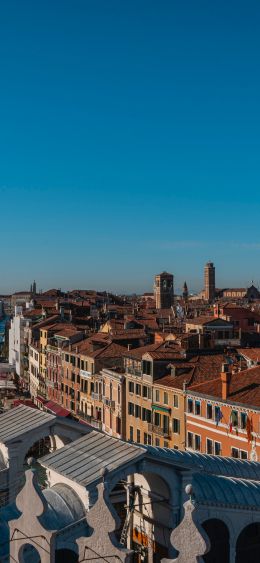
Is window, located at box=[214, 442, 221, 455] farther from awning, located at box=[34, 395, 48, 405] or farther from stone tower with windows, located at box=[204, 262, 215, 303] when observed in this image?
stone tower with windows, located at box=[204, 262, 215, 303]

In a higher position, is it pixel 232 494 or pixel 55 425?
pixel 55 425

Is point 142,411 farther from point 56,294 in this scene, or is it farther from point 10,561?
point 56,294

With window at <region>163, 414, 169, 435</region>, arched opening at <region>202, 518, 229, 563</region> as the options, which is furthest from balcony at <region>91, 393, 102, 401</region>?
arched opening at <region>202, 518, 229, 563</region>

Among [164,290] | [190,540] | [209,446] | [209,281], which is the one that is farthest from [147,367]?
[209,281]

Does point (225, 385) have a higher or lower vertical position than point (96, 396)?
higher

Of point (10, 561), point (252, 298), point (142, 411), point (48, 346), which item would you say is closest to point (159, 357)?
point (142, 411)

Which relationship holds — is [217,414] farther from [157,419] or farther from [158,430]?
[157,419]
